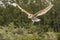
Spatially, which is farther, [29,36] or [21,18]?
[21,18]

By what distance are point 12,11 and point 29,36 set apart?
277 inches

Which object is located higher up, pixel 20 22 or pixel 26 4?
pixel 26 4

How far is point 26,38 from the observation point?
12.3 metres

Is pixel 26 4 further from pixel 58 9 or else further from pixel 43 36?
pixel 43 36

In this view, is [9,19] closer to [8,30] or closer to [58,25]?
[58,25]

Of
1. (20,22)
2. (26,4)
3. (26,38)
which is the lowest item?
(26,38)

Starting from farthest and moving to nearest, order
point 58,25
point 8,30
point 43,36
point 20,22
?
point 58,25, point 20,22, point 43,36, point 8,30

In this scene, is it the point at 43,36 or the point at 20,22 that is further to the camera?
the point at 20,22

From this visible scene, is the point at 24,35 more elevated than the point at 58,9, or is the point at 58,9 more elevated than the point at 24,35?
the point at 58,9

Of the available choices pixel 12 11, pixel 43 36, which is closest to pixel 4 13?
pixel 12 11

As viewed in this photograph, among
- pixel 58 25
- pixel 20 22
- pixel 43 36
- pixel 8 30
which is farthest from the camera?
pixel 58 25

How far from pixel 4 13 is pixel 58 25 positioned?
3519 mm

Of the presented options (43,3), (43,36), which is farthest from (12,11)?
(43,36)

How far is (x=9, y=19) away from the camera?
19.0 metres
